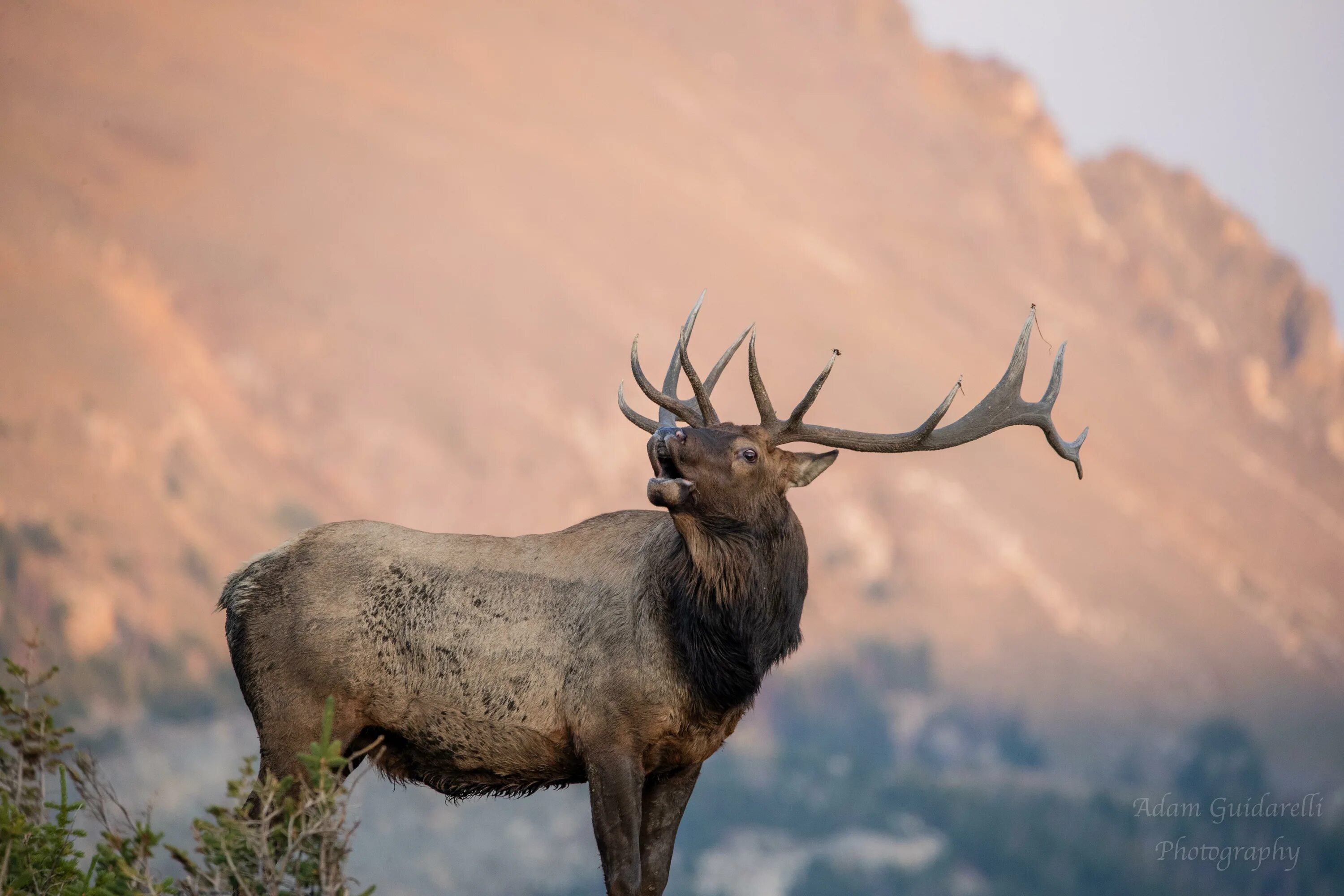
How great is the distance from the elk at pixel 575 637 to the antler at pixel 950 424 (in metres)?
0.02

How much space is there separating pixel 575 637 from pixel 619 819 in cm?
86

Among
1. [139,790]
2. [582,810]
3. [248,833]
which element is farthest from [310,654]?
[582,810]

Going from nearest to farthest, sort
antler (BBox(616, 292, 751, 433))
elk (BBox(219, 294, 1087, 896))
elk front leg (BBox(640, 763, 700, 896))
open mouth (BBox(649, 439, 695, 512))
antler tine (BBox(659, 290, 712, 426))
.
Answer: open mouth (BBox(649, 439, 695, 512))
elk (BBox(219, 294, 1087, 896))
elk front leg (BBox(640, 763, 700, 896))
antler (BBox(616, 292, 751, 433))
antler tine (BBox(659, 290, 712, 426))

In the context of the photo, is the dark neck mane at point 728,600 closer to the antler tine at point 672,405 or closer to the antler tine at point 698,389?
the antler tine at point 698,389

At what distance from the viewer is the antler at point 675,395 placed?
21.9 feet

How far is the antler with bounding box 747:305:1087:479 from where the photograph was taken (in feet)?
21.5

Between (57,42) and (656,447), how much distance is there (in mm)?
25717

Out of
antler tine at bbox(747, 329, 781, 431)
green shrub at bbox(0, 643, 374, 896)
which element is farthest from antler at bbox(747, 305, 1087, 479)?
green shrub at bbox(0, 643, 374, 896)

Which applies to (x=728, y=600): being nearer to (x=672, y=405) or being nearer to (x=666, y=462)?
(x=666, y=462)

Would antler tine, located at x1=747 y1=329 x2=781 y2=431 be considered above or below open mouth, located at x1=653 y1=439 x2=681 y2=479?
above

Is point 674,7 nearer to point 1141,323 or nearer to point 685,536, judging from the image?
point 1141,323

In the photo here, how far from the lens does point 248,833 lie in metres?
4.62

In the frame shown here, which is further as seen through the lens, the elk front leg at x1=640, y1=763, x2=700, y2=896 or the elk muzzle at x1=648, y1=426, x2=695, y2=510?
the elk front leg at x1=640, y1=763, x2=700, y2=896

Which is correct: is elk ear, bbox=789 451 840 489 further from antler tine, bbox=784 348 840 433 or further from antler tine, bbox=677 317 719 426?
antler tine, bbox=677 317 719 426
